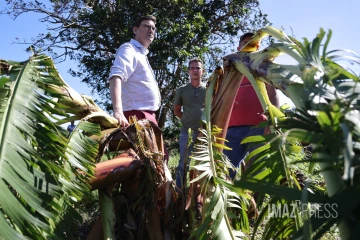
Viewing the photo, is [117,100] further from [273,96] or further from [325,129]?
[325,129]

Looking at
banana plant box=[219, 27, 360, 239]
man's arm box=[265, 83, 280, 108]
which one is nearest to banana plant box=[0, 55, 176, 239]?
banana plant box=[219, 27, 360, 239]

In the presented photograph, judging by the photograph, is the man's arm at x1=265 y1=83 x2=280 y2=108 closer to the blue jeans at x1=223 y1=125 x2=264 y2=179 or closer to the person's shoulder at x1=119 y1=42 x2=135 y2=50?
the blue jeans at x1=223 y1=125 x2=264 y2=179

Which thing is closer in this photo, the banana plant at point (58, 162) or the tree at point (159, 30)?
the banana plant at point (58, 162)

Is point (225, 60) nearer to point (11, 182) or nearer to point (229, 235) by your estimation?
point (229, 235)

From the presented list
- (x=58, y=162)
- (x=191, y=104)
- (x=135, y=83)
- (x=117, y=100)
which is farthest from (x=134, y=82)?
(x=191, y=104)

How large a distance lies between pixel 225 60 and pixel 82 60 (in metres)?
11.0

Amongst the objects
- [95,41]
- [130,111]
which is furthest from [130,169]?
[95,41]

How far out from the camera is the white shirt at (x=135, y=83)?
2.75 m

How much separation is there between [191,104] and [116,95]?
6.41 ft

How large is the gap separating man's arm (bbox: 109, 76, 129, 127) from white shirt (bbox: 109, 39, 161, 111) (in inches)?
3.3

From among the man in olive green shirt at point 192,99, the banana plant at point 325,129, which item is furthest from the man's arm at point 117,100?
the man in olive green shirt at point 192,99

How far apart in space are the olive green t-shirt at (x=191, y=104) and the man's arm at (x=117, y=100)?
5.69 feet

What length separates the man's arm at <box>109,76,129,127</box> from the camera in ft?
7.68

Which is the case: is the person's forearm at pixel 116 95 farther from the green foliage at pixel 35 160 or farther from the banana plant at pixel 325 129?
Result: the banana plant at pixel 325 129
